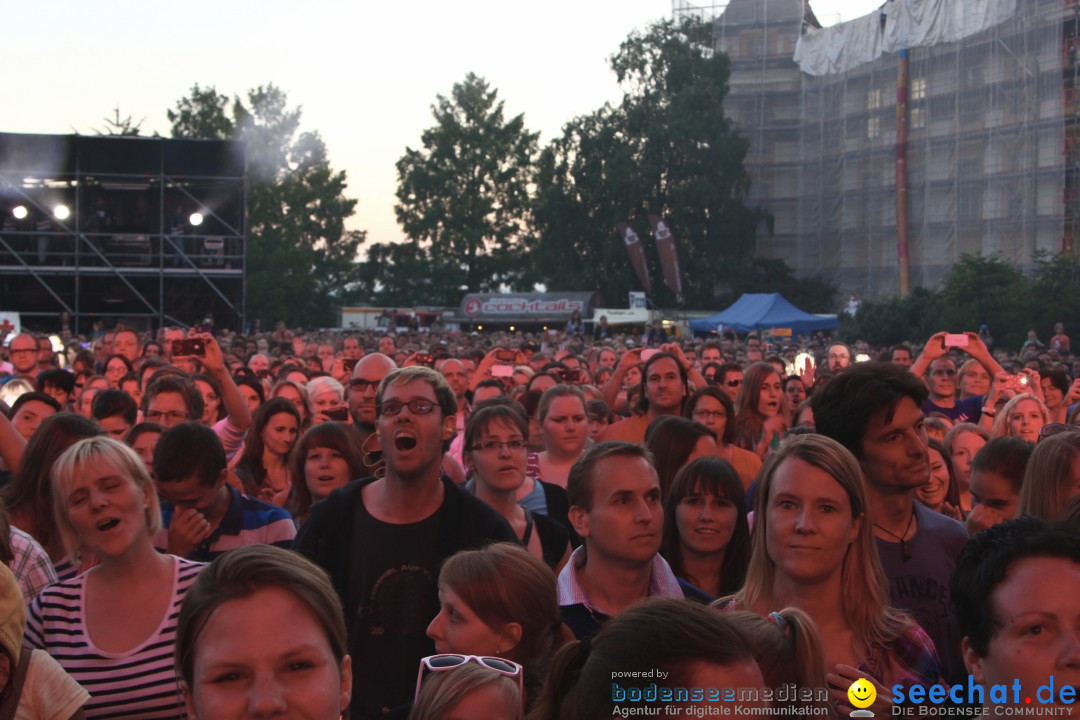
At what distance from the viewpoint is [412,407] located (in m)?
4.20

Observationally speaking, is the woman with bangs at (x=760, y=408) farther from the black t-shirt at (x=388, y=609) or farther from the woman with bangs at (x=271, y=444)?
the black t-shirt at (x=388, y=609)

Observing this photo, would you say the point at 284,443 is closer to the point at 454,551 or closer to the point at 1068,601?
the point at 454,551

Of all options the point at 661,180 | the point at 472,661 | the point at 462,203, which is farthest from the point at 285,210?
the point at 472,661

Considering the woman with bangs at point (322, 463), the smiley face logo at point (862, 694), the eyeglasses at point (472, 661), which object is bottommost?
the smiley face logo at point (862, 694)

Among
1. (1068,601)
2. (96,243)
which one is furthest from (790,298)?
(1068,601)

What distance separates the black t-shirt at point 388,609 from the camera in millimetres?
3775

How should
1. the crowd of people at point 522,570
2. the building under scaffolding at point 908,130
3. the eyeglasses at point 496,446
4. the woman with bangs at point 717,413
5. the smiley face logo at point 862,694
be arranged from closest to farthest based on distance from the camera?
1. the crowd of people at point 522,570
2. the smiley face logo at point 862,694
3. the eyeglasses at point 496,446
4. the woman with bangs at point 717,413
5. the building under scaffolding at point 908,130

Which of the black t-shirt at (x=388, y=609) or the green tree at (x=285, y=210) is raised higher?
the green tree at (x=285, y=210)

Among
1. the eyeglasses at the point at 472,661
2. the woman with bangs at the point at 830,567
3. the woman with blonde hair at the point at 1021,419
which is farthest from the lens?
the woman with blonde hair at the point at 1021,419

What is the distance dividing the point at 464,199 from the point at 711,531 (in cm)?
6185

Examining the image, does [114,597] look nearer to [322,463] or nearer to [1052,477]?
[322,463]

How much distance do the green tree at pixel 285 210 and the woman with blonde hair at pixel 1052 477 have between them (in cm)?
5401

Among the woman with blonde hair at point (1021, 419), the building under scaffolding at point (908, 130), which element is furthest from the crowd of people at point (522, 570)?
the building under scaffolding at point (908, 130)

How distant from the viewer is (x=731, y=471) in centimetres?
454
